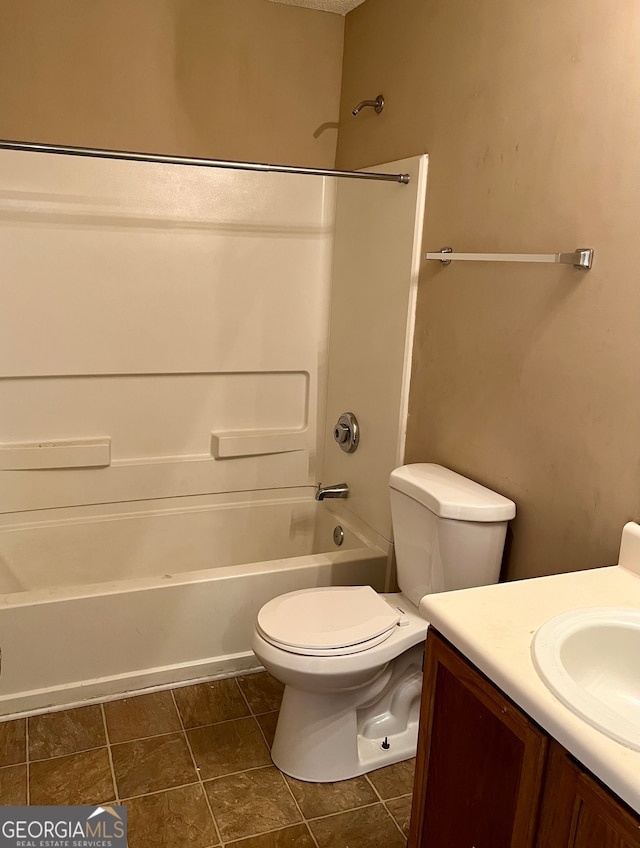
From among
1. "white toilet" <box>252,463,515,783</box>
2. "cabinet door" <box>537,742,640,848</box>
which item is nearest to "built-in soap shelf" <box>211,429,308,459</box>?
"white toilet" <box>252,463,515,783</box>

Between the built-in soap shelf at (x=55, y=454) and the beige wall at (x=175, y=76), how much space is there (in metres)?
1.08

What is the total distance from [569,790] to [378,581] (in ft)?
4.97

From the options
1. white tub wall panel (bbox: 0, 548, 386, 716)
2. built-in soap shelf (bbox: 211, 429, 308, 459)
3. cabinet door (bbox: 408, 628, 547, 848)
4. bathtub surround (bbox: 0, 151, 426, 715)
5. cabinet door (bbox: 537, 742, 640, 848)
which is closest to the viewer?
cabinet door (bbox: 537, 742, 640, 848)

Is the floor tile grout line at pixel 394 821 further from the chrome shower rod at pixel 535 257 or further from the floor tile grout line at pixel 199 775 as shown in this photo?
the chrome shower rod at pixel 535 257

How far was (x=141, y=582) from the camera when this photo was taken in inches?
92.2

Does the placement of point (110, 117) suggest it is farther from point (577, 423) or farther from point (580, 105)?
point (577, 423)

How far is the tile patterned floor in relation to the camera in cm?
187

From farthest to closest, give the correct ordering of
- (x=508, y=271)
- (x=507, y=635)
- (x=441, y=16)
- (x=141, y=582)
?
(x=141, y=582) → (x=441, y=16) → (x=508, y=271) → (x=507, y=635)

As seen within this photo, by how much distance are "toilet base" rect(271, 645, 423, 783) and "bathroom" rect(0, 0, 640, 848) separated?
505mm

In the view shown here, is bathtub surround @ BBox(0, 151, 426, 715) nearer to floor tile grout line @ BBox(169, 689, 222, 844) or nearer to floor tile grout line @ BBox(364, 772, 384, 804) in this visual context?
floor tile grout line @ BBox(169, 689, 222, 844)

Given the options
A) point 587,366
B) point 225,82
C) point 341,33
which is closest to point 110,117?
point 225,82

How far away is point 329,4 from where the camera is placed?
2691 millimetres

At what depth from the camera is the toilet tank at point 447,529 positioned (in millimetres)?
1944

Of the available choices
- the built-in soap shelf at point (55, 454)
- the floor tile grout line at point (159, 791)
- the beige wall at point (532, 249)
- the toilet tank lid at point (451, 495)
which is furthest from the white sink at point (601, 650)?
the built-in soap shelf at point (55, 454)
